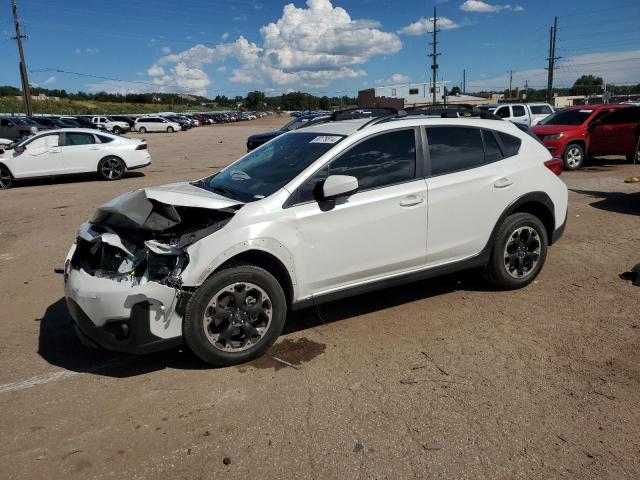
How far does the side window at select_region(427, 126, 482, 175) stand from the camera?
4621 mm

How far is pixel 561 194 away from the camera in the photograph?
529cm

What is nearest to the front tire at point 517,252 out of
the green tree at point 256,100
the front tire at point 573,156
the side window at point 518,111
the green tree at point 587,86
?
the front tire at point 573,156

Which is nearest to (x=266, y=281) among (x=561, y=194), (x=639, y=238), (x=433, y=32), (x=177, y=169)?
(x=561, y=194)

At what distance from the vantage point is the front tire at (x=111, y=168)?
48.7 ft

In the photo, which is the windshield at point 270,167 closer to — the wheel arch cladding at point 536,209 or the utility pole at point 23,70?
the wheel arch cladding at point 536,209

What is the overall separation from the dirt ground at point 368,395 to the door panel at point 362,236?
55 centimetres

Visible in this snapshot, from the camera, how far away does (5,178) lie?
46.0ft

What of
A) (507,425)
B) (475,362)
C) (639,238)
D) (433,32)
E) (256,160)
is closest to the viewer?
(507,425)

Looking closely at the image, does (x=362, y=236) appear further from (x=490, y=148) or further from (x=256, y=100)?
(x=256, y=100)

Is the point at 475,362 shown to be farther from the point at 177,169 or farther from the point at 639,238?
the point at 177,169

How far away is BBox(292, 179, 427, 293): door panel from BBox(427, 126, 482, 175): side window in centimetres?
31

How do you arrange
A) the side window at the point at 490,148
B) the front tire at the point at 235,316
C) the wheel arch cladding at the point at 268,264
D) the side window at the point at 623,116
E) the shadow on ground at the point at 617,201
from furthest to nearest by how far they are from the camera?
1. the side window at the point at 623,116
2. the shadow on ground at the point at 617,201
3. the side window at the point at 490,148
4. the wheel arch cladding at the point at 268,264
5. the front tire at the point at 235,316

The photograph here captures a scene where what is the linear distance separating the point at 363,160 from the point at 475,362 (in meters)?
1.84

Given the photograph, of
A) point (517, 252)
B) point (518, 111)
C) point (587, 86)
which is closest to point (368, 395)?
point (517, 252)
